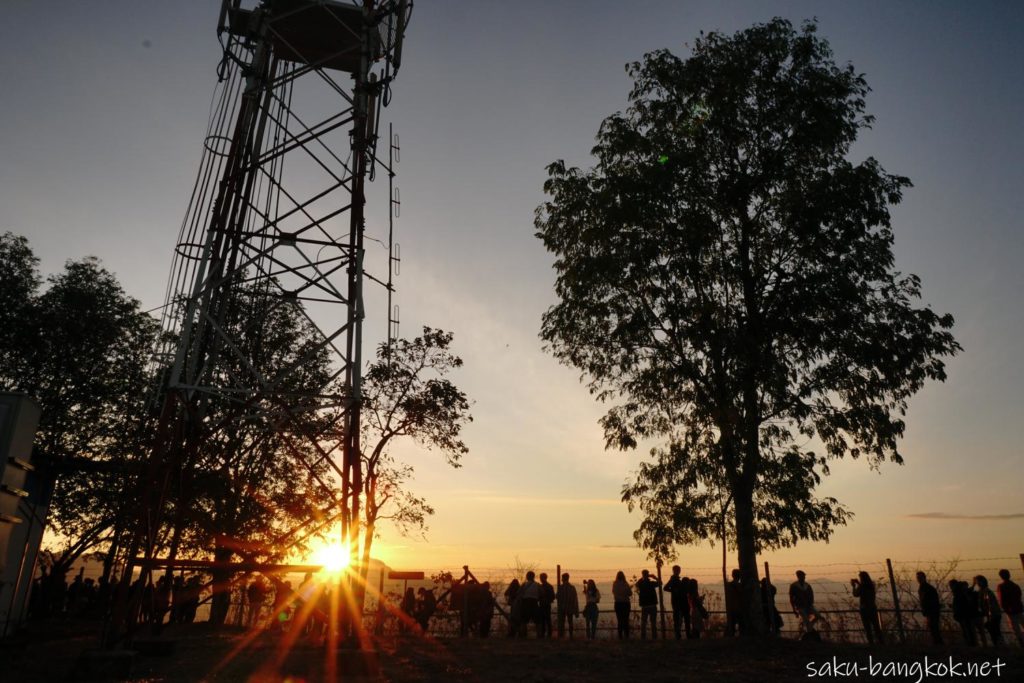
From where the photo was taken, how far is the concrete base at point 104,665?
8.25 meters

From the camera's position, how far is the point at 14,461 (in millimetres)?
8000

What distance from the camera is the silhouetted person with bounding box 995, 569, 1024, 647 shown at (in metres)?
11.8

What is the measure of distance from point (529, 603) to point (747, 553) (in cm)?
604

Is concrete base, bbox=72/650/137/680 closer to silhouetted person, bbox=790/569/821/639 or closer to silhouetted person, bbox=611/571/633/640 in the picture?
silhouetted person, bbox=611/571/633/640

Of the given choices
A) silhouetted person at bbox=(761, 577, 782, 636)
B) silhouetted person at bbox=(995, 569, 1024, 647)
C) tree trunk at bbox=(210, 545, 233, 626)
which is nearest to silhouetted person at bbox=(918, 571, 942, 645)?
silhouetted person at bbox=(995, 569, 1024, 647)

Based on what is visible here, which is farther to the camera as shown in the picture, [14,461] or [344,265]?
[344,265]

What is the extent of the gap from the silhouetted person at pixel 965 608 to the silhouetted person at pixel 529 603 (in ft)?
30.5

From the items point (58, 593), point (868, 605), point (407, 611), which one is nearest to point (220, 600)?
point (58, 593)

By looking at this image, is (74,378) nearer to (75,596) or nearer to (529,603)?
(75,596)

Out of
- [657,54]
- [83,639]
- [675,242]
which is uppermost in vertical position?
[657,54]

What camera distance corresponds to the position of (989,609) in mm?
12469

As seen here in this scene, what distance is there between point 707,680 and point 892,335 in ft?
26.9

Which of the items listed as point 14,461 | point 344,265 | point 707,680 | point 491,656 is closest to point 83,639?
point 14,461

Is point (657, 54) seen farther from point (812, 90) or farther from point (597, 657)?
point (597, 657)
